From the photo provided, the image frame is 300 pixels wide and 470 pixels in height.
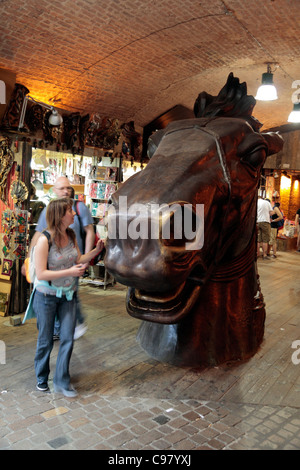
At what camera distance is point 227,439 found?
8.08ft

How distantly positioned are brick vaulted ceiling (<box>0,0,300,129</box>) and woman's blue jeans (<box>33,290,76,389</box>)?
12.2ft

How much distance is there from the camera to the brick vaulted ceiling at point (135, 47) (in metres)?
5.27

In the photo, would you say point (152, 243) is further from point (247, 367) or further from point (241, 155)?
point (247, 367)

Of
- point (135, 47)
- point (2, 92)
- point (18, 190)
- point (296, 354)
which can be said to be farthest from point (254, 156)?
point (135, 47)

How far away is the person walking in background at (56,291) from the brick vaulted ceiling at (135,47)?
3177 mm

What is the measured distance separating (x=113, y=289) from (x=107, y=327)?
2.61 m

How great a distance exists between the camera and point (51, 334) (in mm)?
3227

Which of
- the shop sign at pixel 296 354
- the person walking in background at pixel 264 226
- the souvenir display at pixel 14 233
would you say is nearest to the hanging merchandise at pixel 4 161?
the souvenir display at pixel 14 233

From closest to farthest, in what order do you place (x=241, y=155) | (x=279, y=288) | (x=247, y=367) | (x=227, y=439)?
(x=227, y=439) < (x=241, y=155) < (x=247, y=367) < (x=279, y=288)

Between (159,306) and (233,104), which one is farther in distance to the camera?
(233,104)

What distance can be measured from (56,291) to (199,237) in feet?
4.41

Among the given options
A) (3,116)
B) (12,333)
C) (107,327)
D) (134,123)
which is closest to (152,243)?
(107,327)

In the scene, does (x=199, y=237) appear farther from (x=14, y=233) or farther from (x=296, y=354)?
(x=14, y=233)

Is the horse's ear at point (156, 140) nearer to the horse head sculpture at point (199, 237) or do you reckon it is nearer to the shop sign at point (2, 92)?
the horse head sculpture at point (199, 237)
